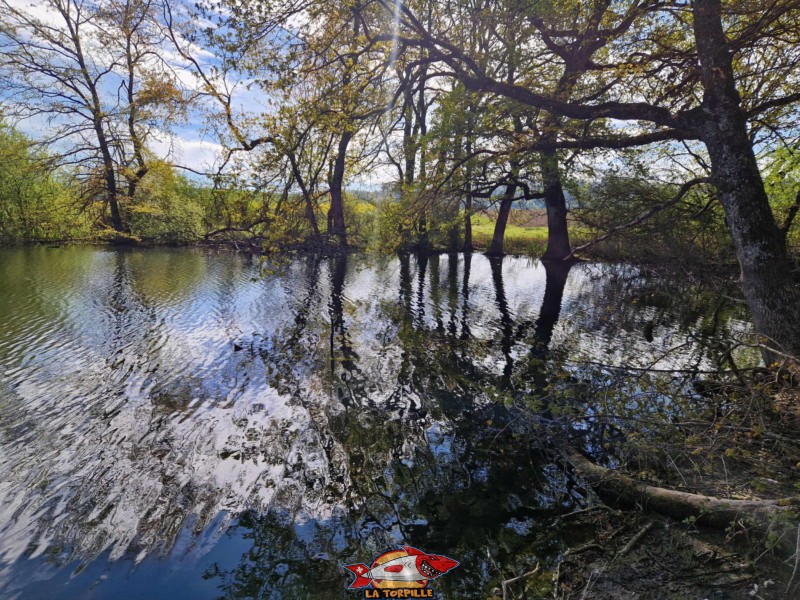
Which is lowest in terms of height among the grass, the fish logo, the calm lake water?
the fish logo

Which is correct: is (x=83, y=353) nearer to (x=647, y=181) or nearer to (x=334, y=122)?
(x=334, y=122)

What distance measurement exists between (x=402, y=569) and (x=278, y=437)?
9.92 feet

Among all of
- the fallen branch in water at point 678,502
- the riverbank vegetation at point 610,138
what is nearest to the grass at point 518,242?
the riverbank vegetation at point 610,138

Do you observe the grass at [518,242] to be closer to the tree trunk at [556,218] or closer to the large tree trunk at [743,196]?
the tree trunk at [556,218]

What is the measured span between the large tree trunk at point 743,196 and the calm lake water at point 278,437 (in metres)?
1.62

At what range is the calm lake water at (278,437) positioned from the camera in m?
3.80

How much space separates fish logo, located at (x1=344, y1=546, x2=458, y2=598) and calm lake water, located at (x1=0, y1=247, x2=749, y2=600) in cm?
12

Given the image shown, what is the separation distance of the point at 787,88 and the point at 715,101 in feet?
18.9

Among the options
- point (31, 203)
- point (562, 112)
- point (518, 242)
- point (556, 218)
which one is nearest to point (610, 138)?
point (562, 112)

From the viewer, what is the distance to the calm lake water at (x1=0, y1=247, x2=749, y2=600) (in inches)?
149

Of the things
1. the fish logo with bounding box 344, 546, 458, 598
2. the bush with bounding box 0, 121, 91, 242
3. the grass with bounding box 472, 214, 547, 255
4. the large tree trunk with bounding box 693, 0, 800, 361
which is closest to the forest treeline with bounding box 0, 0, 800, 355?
the large tree trunk with bounding box 693, 0, 800, 361

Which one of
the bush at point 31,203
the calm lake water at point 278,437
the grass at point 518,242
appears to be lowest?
the calm lake water at point 278,437

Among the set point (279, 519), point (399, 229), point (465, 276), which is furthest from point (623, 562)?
point (465, 276)

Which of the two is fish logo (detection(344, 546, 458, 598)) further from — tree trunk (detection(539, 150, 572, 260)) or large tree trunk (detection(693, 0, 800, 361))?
tree trunk (detection(539, 150, 572, 260))
